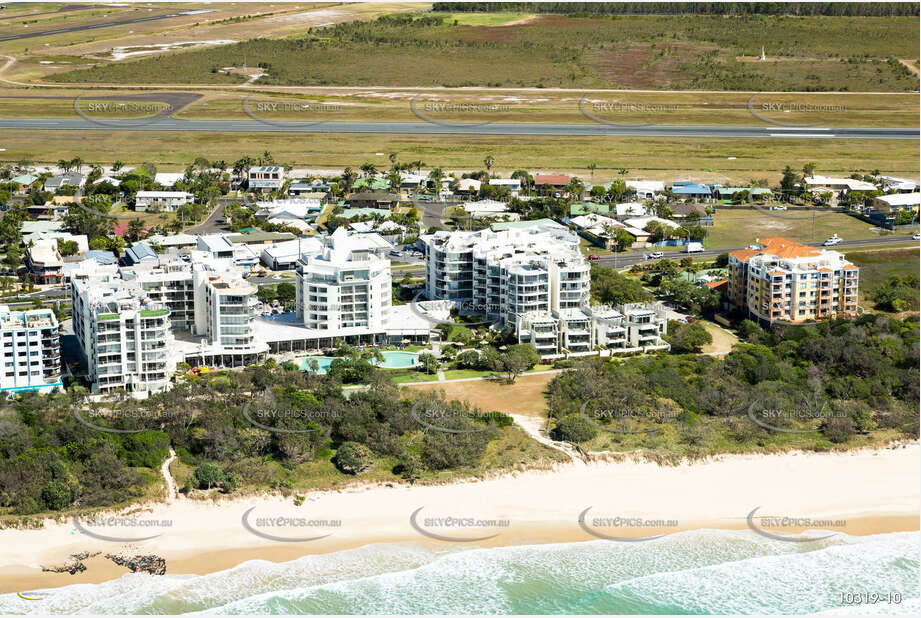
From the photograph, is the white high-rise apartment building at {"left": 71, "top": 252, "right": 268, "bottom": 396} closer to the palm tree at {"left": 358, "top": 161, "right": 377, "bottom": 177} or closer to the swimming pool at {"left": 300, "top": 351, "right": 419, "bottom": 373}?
the swimming pool at {"left": 300, "top": 351, "right": 419, "bottom": 373}

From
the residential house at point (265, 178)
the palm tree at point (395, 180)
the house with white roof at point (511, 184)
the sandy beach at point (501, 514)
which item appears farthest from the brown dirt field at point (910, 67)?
the sandy beach at point (501, 514)

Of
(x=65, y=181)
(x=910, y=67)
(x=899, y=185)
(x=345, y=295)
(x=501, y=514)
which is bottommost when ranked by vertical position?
(x=501, y=514)

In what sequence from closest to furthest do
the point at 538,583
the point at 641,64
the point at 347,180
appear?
the point at 538,583 < the point at 347,180 < the point at 641,64

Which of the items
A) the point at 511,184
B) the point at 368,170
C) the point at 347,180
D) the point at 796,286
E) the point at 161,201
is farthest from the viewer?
the point at 368,170

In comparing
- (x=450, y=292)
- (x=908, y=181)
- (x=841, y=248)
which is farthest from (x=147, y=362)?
(x=908, y=181)

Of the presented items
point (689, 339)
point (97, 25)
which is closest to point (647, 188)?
point (689, 339)

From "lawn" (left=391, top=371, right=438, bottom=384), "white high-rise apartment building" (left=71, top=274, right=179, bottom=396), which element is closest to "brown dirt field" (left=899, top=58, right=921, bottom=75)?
"lawn" (left=391, top=371, right=438, bottom=384)

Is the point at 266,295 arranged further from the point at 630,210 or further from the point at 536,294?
the point at 630,210

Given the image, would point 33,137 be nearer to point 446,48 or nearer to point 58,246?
point 58,246

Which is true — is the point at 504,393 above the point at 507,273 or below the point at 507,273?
below
